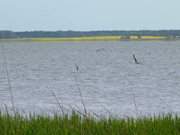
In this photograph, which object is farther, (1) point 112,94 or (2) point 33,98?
(1) point 112,94

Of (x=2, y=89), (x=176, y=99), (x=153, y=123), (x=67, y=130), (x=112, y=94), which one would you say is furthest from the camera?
(x=2, y=89)

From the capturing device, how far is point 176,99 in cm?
2695

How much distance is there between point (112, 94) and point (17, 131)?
20.8m

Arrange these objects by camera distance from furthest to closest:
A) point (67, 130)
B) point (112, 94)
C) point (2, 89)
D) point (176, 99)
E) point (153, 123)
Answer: point (2, 89) → point (112, 94) → point (176, 99) → point (153, 123) → point (67, 130)

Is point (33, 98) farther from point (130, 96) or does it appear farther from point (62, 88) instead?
point (62, 88)

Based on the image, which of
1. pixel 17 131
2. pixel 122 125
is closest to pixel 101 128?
pixel 122 125

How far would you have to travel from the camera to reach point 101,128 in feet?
31.0

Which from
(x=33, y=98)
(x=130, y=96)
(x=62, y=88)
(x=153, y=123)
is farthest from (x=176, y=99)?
(x=153, y=123)

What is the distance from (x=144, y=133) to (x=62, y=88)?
25113mm

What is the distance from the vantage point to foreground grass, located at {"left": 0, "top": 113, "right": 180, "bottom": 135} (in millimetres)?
9148

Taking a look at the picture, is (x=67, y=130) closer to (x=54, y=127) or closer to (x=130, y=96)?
A: (x=54, y=127)

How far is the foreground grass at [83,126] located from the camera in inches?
360

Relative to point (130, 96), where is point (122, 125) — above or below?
above

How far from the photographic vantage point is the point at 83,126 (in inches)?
374
